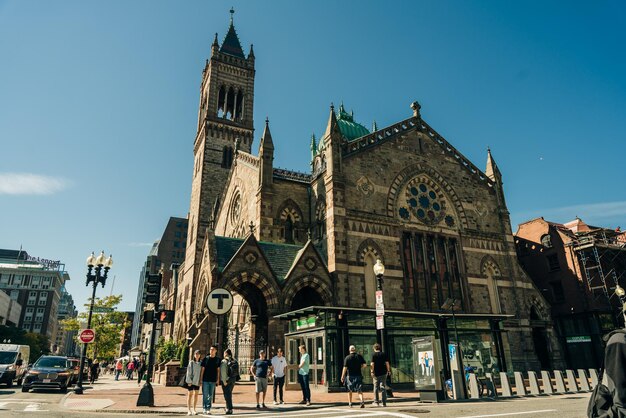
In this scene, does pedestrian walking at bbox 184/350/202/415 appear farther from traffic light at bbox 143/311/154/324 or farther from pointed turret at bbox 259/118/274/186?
pointed turret at bbox 259/118/274/186

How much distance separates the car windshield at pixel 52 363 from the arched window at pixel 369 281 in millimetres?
16898

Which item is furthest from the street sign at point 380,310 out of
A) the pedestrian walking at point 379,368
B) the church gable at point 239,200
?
the church gable at point 239,200

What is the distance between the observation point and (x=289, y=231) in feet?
102

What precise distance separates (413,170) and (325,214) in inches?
324

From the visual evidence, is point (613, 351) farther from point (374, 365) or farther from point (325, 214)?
point (325, 214)

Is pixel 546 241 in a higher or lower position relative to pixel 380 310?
higher

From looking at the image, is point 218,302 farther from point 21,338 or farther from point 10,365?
point 21,338

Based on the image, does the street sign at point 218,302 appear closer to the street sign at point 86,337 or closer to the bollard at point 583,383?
the street sign at point 86,337

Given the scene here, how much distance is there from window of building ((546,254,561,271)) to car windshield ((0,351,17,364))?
43294 mm

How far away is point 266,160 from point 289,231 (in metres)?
5.31

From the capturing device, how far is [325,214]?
29031mm

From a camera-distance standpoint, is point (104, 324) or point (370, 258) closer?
point (370, 258)

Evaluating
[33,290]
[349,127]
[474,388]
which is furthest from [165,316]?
[33,290]

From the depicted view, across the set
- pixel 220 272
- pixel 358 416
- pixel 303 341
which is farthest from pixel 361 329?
pixel 358 416
